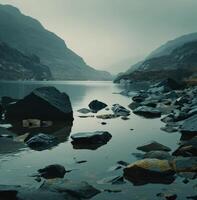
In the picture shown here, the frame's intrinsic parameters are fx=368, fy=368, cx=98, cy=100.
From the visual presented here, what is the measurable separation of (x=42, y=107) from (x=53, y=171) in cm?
2194

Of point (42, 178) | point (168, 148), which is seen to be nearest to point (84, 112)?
point (168, 148)

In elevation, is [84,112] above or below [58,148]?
below

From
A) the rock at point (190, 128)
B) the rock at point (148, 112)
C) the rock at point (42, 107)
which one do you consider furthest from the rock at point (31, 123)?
the rock at point (190, 128)

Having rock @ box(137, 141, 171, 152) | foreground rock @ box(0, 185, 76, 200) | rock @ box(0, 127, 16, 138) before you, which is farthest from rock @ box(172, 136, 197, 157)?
rock @ box(0, 127, 16, 138)

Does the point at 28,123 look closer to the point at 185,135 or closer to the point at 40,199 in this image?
the point at 185,135

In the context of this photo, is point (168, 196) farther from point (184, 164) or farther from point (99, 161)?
point (99, 161)

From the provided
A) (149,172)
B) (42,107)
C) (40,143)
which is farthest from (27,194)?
(42,107)

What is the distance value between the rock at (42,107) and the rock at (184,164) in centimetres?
2292

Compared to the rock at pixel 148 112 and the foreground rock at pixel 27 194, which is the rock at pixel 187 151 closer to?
the foreground rock at pixel 27 194

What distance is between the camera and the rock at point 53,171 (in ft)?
57.4

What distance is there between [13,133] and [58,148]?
8260 mm

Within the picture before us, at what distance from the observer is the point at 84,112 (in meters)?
51.8

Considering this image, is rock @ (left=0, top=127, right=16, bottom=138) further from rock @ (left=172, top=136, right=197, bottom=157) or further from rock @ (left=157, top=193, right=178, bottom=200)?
rock @ (left=157, top=193, right=178, bottom=200)

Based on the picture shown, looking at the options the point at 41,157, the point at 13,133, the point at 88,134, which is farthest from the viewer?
the point at 13,133
